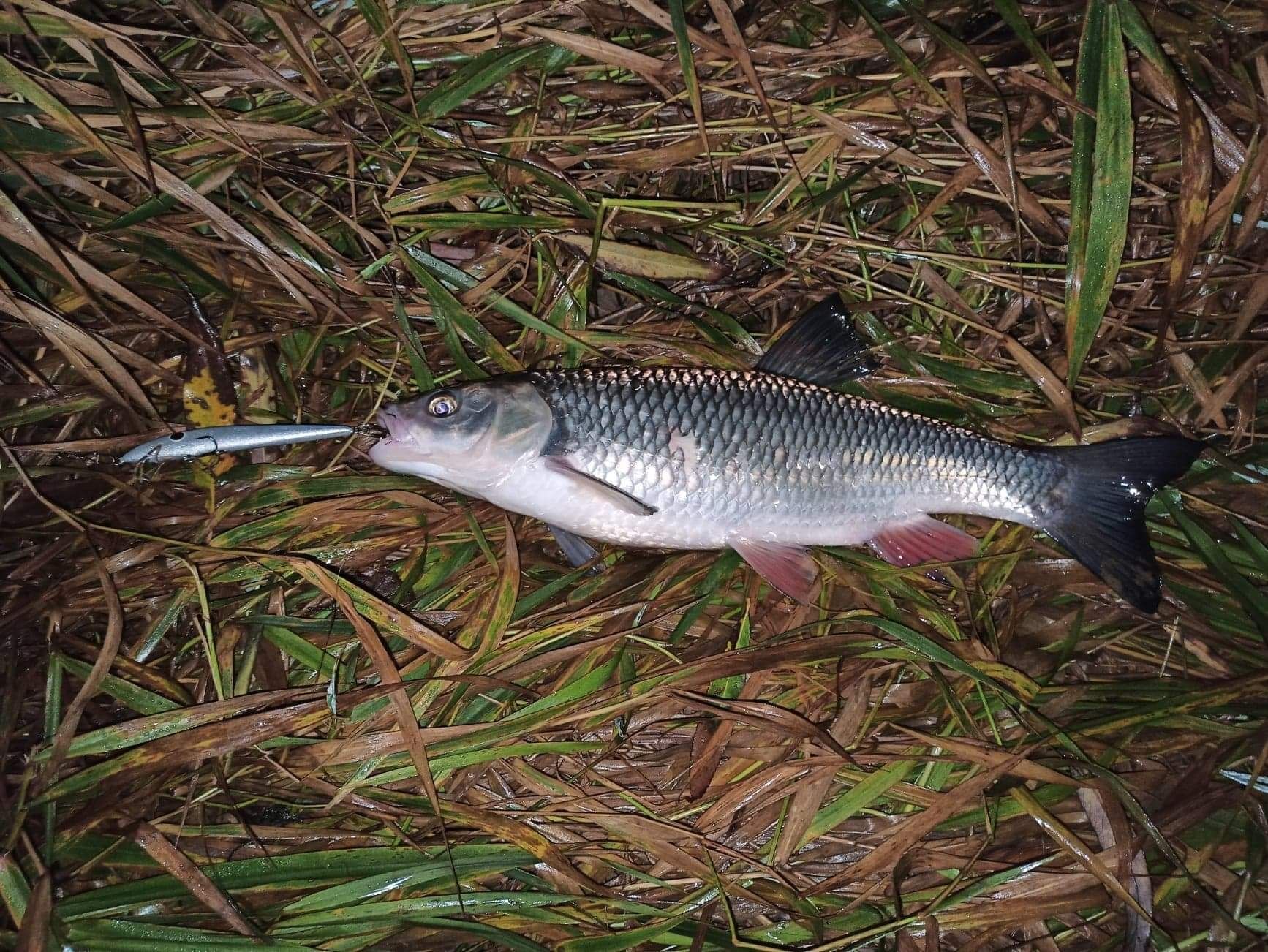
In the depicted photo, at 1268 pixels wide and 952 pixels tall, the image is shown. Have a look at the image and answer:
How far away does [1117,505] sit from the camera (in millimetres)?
2277

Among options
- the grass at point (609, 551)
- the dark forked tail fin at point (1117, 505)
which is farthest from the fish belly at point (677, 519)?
the dark forked tail fin at point (1117, 505)

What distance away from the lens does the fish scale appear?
2123 millimetres

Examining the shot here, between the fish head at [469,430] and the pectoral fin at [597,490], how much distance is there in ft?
0.23

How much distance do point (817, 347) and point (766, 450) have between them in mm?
409

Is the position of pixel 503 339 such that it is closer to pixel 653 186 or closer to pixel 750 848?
pixel 653 186

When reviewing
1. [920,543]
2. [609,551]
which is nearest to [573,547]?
[609,551]

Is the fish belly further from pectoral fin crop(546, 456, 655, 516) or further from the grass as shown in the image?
the grass

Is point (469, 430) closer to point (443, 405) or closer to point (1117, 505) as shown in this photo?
point (443, 405)

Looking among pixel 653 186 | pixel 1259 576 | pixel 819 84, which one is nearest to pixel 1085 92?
pixel 819 84

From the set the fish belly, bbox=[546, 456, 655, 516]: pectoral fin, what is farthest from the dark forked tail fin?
bbox=[546, 456, 655, 516]: pectoral fin

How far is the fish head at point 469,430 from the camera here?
2.10m

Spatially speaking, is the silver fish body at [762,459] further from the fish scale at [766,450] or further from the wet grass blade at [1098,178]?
the wet grass blade at [1098,178]

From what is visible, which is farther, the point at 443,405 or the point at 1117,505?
the point at 1117,505

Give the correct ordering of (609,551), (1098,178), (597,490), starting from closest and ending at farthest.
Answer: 1. (597,490)
2. (1098,178)
3. (609,551)
